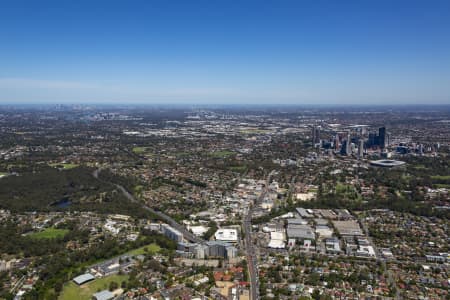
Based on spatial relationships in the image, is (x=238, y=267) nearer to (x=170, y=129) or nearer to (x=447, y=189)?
(x=447, y=189)

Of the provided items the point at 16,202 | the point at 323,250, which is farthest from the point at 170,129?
the point at 323,250

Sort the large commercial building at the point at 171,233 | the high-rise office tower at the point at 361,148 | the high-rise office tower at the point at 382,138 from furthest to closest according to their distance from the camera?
the high-rise office tower at the point at 382,138
the high-rise office tower at the point at 361,148
the large commercial building at the point at 171,233

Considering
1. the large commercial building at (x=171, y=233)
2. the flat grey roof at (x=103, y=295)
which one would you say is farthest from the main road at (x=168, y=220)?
the flat grey roof at (x=103, y=295)

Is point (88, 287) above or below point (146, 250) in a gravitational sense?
below

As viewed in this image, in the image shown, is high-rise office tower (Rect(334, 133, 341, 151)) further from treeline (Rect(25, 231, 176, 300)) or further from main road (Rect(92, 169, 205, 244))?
treeline (Rect(25, 231, 176, 300))

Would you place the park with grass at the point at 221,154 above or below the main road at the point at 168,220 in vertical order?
above

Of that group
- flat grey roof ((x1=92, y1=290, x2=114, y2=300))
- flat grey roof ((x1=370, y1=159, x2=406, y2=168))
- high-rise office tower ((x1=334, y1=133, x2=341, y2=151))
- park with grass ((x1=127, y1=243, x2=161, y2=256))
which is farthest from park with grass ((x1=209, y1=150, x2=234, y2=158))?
flat grey roof ((x1=92, y1=290, x2=114, y2=300))

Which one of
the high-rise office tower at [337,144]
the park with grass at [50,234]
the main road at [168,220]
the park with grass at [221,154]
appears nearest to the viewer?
the main road at [168,220]

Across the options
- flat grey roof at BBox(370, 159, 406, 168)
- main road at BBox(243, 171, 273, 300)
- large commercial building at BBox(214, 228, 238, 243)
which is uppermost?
flat grey roof at BBox(370, 159, 406, 168)

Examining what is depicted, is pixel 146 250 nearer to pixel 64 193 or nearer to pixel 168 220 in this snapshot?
pixel 168 220

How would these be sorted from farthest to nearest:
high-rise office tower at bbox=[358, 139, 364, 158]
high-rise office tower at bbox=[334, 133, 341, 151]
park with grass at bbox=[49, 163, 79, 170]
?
1. high-rise office tower at bbox=[334, 133, 341, 151]
2. high-rise office tower at bbox=[358, 139, 364, 158]
3. park with grass at bbox=[49, 163, 79, 170]

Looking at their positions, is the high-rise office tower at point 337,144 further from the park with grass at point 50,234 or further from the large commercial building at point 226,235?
the park with grass at point 50,234

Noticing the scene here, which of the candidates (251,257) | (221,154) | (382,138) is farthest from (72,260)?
(382,138)
